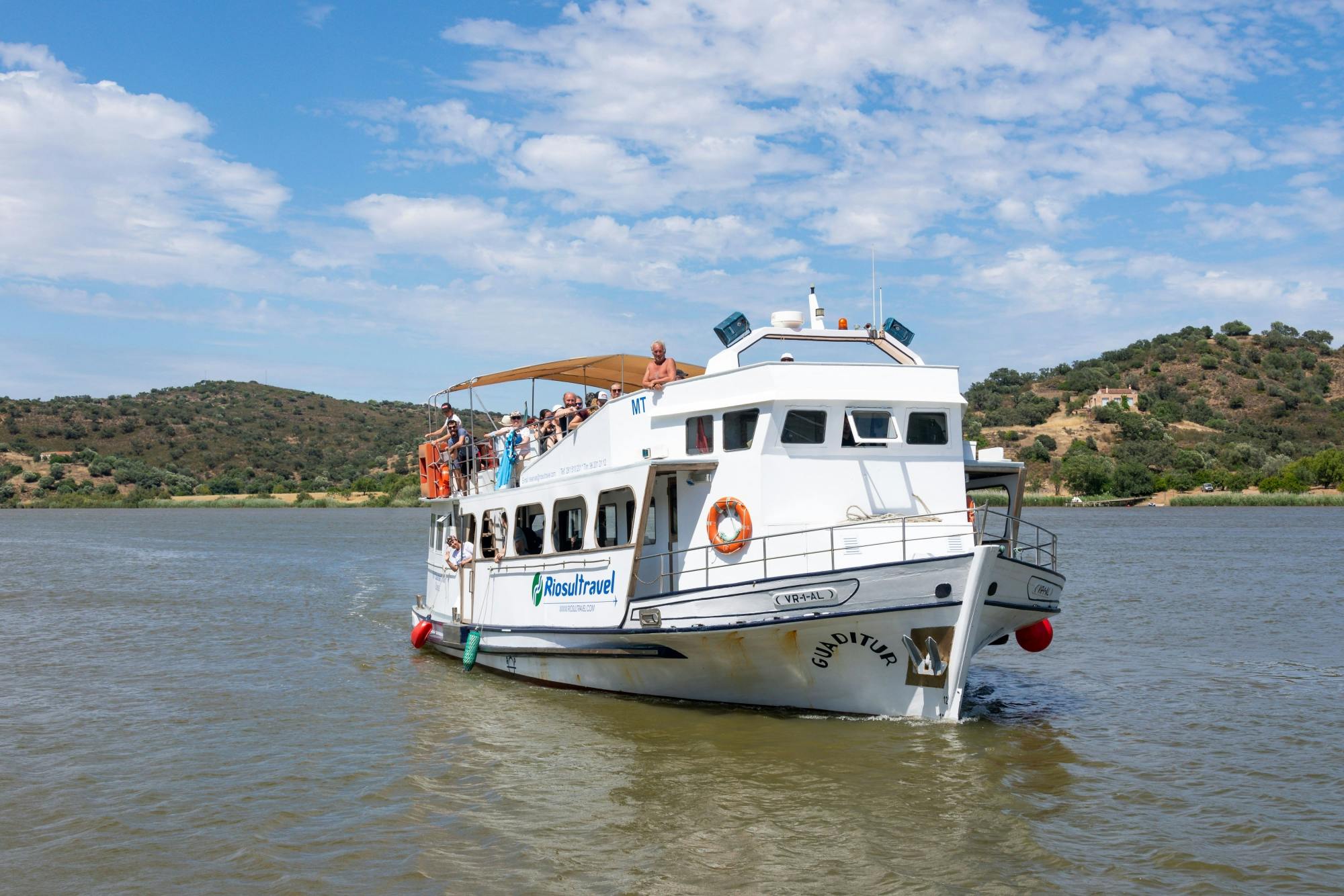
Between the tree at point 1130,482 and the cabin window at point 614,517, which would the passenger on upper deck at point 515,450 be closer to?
the cabin window at point 614,517

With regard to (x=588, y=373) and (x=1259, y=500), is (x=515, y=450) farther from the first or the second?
(x=1259, y=500)

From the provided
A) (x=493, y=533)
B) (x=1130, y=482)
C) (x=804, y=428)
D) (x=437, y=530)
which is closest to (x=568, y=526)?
(x=493, y=533)

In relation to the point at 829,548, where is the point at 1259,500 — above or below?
above

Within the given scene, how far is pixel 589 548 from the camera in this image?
13953mm

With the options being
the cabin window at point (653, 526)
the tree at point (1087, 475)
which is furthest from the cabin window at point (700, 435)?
the tree at point (1087, 475)

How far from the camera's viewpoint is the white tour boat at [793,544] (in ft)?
38.1

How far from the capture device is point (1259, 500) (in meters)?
68.5

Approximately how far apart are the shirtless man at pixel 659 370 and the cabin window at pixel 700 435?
64 cm

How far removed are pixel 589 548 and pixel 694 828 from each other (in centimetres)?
498

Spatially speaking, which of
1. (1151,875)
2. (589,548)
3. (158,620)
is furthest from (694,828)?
(158,620)

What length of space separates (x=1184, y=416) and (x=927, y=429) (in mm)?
86320

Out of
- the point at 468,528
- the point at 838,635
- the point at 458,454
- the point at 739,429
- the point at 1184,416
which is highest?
the point at 1184,416

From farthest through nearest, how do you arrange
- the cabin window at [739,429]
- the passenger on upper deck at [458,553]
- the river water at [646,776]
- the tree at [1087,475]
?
the tree at [1087,475]
the passenger on upper deck at [458,553]
the cabin window at [739,429]
the river water at [646,776]

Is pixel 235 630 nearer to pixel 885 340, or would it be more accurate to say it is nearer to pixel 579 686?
pixel 579 686
